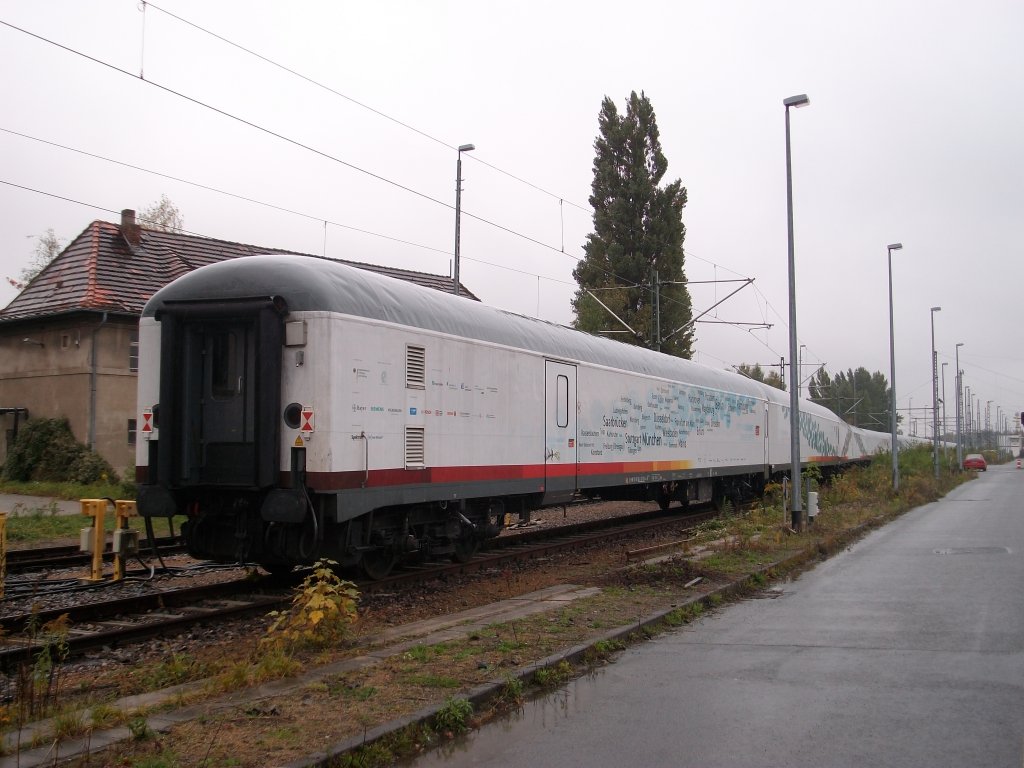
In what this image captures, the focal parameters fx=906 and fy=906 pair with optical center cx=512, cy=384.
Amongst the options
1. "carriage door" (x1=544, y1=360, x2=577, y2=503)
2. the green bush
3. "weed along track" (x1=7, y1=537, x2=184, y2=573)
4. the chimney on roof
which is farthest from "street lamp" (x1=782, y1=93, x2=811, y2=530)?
the chimney on roof

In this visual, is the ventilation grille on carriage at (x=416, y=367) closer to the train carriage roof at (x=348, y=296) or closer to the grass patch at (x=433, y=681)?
the train carriage roof at (x=348, y=296)

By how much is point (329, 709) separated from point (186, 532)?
482cm

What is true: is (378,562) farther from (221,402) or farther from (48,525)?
(48,525)

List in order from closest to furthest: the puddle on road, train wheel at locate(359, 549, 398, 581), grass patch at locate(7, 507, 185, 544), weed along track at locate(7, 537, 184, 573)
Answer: the puddle on road, train wheel at locate(359, 549, 398, 581), weed along track at locate(7, 537, 184, 573), grass patch at locate(7, 507, 185, 544)

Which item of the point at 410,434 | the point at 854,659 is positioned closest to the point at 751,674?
the point at 854,659

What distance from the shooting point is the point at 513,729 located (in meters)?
5.43

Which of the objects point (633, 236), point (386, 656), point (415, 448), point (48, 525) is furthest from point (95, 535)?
point (633, 236)

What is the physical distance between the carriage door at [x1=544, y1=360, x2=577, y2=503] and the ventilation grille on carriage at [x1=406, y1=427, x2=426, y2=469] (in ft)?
10.3

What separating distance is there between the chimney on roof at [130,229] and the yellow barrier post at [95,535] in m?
20.1

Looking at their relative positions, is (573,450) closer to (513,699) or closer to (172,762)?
(513,699)

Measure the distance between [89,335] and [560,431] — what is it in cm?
1673

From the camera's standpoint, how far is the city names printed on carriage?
14703 mm

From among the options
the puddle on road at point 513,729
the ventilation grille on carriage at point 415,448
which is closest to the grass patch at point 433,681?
the puddle on road at point 513,729

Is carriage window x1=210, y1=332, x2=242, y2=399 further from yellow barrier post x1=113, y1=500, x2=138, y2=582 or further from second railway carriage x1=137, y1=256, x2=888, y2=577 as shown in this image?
yellow barrier post x1=113, y1=500, x2=138, y2=582
